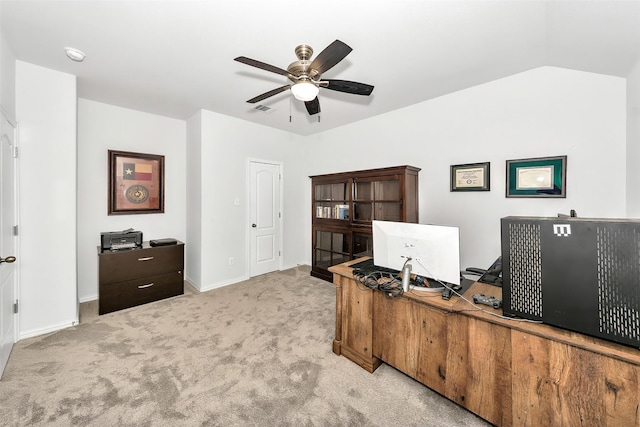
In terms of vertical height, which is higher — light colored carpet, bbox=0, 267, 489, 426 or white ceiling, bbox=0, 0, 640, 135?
white ceiling, bbox=0, 0, 640, 135

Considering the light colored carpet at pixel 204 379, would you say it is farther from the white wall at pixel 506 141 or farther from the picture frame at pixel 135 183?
the white wall at pixel 506 141

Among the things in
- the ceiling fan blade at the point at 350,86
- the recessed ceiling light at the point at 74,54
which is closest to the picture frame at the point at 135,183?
the recessed ceiling light at the point at 74,54

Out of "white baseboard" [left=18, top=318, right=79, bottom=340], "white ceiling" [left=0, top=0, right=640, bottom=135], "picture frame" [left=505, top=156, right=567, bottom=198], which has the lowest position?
"white baseboard" [left=18, top=318, right=79, bottom=340]

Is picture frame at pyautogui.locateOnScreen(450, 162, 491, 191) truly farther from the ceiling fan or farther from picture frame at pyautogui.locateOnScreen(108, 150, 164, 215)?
picture frame at pyautogui.locateOnScreen(108, 150, 164, 215)

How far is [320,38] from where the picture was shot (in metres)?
2.00

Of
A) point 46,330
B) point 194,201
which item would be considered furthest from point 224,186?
point 46,330

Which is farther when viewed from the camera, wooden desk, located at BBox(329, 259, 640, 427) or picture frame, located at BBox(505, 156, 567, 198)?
picture frame, located at BBox(505, 156, 567, 198)

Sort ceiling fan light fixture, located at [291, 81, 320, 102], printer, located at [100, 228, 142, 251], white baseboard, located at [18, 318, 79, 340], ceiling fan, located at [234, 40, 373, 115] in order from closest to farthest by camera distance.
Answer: ceiling fan, located at [234, 40, 373, 115], ceiling fan light fixture, located at [291, 81, 320, 102], white baseboard, located at [18, 318, 79, 340], printer, located at [100, 228, 142, 251]

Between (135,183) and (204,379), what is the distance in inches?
118

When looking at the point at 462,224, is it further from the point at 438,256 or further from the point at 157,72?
the point at 157,72

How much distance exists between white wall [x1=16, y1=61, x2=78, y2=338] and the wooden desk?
9.55ft

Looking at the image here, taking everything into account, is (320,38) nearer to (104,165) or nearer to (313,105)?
(313,105)

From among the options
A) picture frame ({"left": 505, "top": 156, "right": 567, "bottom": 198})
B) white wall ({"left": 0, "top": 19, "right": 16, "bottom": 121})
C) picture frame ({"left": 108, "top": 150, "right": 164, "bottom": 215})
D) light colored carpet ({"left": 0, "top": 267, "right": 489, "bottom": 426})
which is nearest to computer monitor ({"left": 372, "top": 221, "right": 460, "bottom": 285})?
light colored carpet ({"left": 0, "top": 267, "right": 489, "bottom": 426})

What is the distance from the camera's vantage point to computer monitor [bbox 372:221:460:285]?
5.13ft
